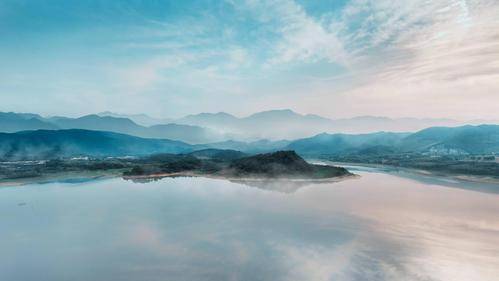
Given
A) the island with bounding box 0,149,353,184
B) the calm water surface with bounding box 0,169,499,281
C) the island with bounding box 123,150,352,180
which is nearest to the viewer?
the calm water surface with bounding box 0,169,499,281

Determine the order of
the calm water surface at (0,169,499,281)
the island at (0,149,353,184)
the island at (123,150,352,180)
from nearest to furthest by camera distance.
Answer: the calm water surface at (0,169,499,281), the island at (0,149,353,184), the island at (123,150,352,180)

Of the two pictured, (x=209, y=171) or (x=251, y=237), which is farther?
(x=209, y=171)

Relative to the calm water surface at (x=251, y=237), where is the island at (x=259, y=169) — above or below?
above

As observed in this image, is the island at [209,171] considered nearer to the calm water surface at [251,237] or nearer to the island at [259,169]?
the island at [259,169]

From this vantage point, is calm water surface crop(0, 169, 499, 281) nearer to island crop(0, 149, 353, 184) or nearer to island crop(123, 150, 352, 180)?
island crop(0, 149, 353, 184)

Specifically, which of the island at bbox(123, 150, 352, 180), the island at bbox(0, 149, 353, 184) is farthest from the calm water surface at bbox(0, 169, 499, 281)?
the island at bbox(123, 150, 352, 180)

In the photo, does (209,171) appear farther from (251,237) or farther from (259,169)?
(251,237)

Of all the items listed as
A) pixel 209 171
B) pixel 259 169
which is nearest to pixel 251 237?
pixel 259 169

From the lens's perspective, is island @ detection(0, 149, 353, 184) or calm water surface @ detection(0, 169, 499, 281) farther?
island @ detection(0, 149, 353, 184)

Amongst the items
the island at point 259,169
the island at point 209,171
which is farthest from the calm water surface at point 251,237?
the island at point 259,169
